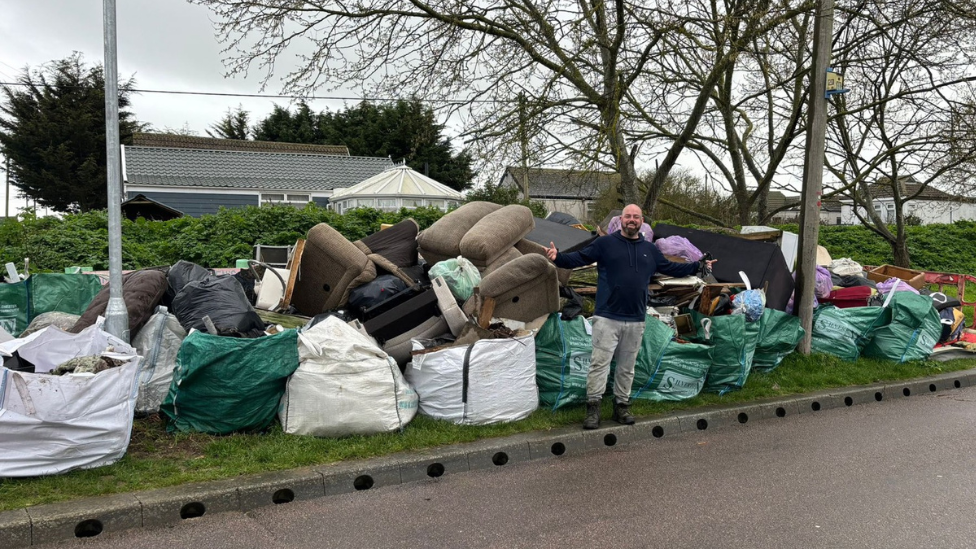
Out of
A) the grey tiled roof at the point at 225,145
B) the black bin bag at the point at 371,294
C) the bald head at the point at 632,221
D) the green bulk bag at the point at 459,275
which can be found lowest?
the black bin bag at the point at 371,294

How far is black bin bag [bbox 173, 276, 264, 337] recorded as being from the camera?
18.9 ft

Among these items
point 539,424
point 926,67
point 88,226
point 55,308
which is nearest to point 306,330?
point 539,424

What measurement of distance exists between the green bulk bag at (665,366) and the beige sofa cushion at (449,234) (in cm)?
205

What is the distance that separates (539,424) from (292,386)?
1.96 meters

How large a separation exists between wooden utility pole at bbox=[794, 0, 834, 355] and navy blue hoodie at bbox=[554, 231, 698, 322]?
307 centimetres

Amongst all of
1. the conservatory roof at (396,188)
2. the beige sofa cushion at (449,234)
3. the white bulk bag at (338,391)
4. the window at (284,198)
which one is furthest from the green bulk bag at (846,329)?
the window at (284,198)

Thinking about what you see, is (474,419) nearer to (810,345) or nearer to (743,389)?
(743,389)

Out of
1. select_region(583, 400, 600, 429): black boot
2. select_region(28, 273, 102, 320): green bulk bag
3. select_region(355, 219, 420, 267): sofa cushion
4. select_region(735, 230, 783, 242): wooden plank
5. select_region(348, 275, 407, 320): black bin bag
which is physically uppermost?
select_region(735, 230, 783, 242): wooden plank

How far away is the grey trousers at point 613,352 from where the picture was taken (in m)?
5.73

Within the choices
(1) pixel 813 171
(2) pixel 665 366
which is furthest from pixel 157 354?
(1) pixel 813 171

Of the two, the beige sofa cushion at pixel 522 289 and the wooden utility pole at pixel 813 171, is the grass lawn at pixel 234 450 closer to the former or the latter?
the beige sofa cushion at pixel 522 289

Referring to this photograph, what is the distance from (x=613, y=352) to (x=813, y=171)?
3.94 m

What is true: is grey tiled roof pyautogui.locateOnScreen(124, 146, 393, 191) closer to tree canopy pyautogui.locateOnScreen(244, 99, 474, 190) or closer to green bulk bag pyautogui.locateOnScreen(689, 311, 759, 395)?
tree canopy pyautogui.locateOnScreen(244, 99, 474, 190)

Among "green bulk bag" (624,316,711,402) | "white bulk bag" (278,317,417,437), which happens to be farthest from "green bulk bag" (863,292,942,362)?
"white bulk bag" (278,317,417,437)
